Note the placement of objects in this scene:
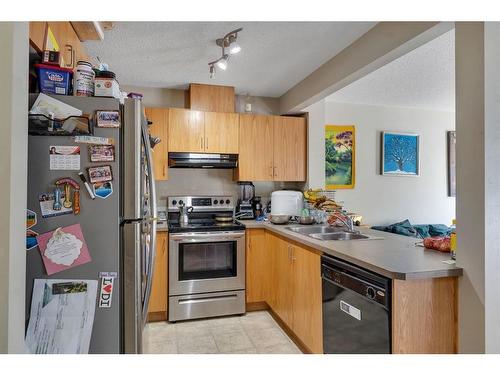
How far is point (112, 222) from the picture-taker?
125 cm

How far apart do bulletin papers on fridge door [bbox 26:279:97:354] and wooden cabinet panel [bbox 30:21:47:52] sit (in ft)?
3.16

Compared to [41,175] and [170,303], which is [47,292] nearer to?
[41,175]

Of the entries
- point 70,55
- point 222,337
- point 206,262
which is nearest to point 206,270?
point 206,262

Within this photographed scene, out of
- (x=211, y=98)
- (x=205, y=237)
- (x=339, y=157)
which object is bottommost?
(x=205, y=237)

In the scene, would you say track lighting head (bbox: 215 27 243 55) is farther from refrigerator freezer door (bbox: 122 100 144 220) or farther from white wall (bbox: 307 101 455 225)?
white wall (bbox: 307 101 455 225)

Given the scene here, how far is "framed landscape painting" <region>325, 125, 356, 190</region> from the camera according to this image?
395cm

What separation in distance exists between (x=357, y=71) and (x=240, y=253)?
1.89 meters

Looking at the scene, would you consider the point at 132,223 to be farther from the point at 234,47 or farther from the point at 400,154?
the point at 400,154

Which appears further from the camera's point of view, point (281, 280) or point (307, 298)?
point (281, 280)

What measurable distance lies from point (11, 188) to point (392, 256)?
1685 mm

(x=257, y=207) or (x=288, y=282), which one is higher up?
(x=257, y=207)

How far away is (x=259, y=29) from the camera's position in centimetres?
203

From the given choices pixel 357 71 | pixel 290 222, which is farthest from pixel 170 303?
pixel 357 71

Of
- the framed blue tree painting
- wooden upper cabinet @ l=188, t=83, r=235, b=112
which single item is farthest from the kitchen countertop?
the framed blue tree painting
